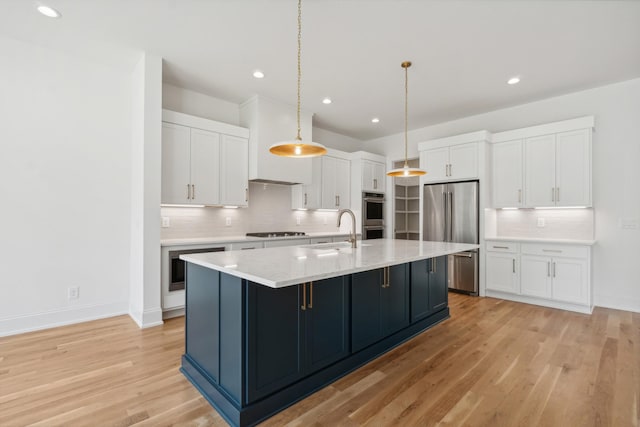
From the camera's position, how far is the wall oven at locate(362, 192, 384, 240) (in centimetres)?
581

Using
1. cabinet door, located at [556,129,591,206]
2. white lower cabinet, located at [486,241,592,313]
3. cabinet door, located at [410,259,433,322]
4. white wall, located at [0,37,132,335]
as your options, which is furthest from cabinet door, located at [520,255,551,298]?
white wall, located at [0,37,132,335]

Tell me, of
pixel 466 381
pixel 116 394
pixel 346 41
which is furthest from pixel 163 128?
pixel 466 381

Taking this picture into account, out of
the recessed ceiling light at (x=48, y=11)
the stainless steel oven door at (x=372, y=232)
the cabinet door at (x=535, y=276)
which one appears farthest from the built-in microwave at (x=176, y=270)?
the cabinet door at (x=535, y=276)

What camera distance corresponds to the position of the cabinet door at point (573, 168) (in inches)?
156

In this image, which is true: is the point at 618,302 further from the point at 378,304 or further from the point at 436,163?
the point at 378,304

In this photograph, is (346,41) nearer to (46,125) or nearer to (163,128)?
(163,128)

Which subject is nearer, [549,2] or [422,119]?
[549,2]

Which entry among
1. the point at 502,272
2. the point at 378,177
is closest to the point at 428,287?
the point at 502,272

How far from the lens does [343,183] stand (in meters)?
5.82

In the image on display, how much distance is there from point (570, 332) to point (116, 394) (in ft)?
13.4

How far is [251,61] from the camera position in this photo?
3406mm

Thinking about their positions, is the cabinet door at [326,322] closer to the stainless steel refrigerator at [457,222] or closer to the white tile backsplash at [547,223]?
the stainless steel refrigerator at [457,222]

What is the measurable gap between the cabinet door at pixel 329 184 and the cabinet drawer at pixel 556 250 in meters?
3.01

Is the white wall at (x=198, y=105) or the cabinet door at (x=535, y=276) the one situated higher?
the white wall at (x=198, y=105)
